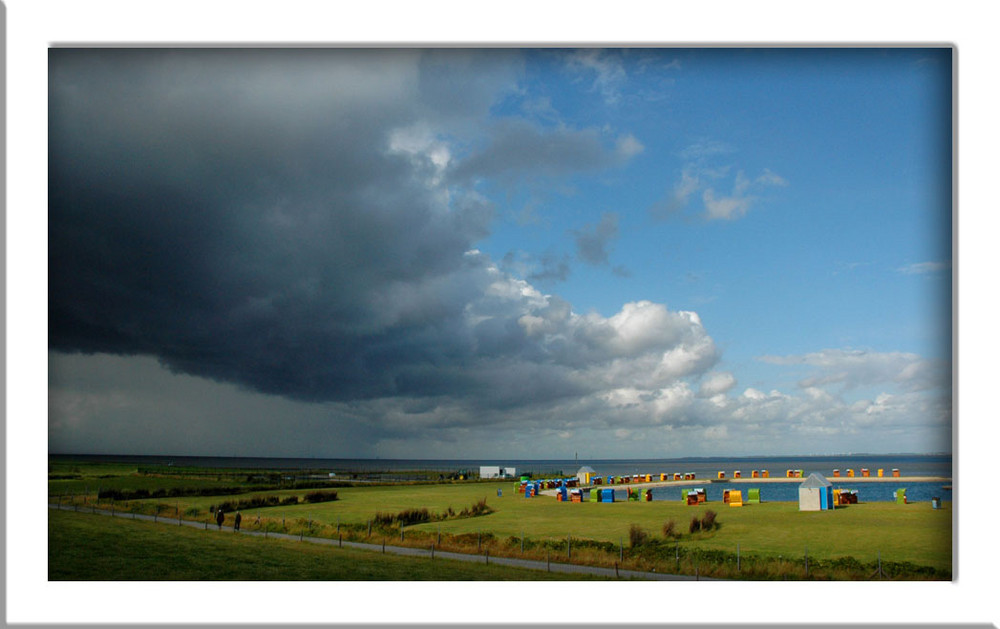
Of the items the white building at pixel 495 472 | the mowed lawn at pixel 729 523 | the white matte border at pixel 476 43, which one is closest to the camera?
the white matte border at pixel 476 43

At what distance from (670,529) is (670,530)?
6 centimetres

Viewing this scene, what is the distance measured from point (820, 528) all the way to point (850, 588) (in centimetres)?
530

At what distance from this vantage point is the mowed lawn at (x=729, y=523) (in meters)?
11.9

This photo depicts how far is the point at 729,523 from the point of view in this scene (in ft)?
55.8

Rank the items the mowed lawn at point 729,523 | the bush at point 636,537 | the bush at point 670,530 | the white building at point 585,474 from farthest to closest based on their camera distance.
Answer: the white building at point 585,474
the bush at point 670,530
the bush at point 636,537
the mowed lawn at point 729,523

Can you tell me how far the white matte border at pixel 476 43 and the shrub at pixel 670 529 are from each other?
4.69 m

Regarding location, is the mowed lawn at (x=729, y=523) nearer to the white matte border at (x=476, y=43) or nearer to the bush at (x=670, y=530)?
the bush at (x=670, y=530)

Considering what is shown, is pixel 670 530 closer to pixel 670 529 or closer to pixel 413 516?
pixel 670 529

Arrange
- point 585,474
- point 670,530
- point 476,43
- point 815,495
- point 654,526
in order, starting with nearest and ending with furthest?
point 476,43, point 670,530, point 654,526, point 815,495, point 585,474

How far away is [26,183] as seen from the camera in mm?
10547

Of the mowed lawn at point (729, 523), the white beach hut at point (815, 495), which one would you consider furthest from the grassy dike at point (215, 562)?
the white beach hut at point (815, 495)

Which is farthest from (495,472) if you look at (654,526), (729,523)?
(729,523)
